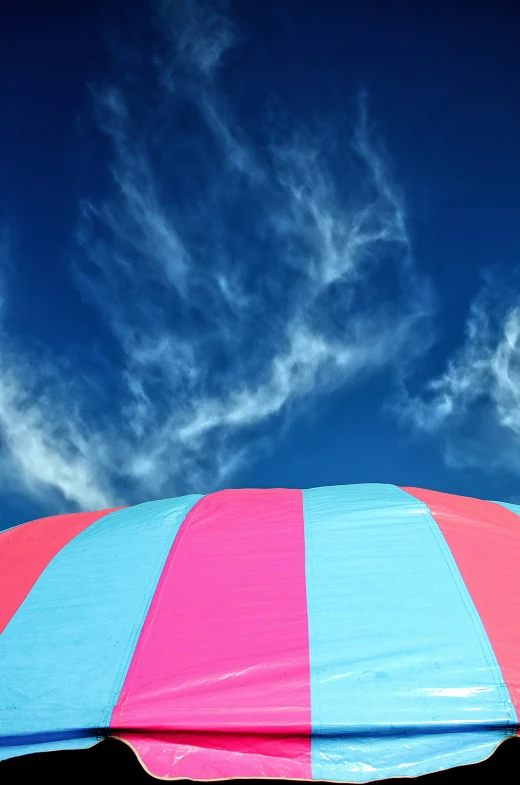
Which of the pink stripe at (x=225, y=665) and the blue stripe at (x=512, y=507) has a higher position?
the blue stripe at (x=512, y=507)

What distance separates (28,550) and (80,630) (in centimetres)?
163

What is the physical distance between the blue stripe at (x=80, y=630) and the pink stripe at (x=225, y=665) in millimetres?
142

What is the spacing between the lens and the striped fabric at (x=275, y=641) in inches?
124

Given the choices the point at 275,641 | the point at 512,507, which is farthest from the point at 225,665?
the point at 512,507

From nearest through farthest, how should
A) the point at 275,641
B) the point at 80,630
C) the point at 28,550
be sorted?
the point at 275,641 → the point at 80,630 → the point at 28,550

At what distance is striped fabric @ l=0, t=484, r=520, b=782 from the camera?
10.4 ft

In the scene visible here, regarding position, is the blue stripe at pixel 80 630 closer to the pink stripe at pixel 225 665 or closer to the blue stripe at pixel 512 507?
→ the pink stripe at pixel 225 665

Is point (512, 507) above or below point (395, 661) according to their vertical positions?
above

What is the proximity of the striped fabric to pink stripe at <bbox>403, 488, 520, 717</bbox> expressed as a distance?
0.06 ft

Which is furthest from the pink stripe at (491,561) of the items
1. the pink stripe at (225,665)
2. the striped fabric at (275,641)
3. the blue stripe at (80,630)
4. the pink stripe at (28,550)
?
the pink stripe at (28,550)

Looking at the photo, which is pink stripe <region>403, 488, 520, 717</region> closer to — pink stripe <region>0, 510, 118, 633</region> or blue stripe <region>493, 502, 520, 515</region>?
blue stripe <region>493, 502, 520, 515</region>

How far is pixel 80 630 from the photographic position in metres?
3.95

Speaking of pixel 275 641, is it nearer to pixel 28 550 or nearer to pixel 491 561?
pixel 491 561

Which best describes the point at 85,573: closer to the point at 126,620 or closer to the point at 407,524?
the point at 126,620
